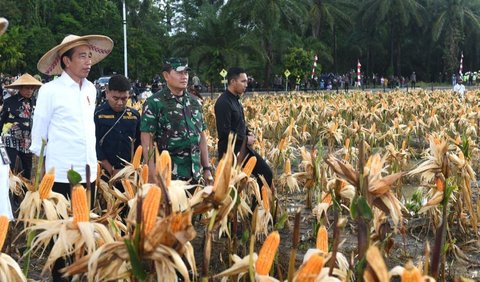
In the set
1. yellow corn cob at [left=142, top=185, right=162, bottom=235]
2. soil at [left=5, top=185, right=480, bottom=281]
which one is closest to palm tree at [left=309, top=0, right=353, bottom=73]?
soil at [left=5, top=185, right=480, bottom=281]

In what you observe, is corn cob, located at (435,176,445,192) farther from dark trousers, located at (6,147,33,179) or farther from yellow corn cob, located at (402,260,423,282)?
dark trousers, located at (6,147,33,179)

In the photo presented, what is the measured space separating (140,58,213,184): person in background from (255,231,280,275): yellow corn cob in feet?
8.49

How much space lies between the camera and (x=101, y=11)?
5256 centimetres

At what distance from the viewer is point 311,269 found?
1.81 metres

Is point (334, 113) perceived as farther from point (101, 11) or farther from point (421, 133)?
point (101, 11)

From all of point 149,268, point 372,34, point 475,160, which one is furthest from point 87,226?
point 372,34

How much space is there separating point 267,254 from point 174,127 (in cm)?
269

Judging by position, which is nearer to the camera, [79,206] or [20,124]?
[79,206]

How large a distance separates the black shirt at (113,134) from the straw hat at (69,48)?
2.58 ft

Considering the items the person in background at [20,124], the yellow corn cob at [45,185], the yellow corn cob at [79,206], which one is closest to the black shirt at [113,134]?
the person in background at [20,124]

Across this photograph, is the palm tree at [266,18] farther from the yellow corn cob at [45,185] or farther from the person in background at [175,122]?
the yellow corn cob at [45,185]

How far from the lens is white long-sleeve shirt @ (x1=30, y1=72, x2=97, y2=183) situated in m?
Answer: 3.85

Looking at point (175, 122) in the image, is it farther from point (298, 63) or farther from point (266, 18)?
point (266, 18)

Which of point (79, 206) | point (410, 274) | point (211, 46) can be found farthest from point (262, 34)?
point (410, 274)
